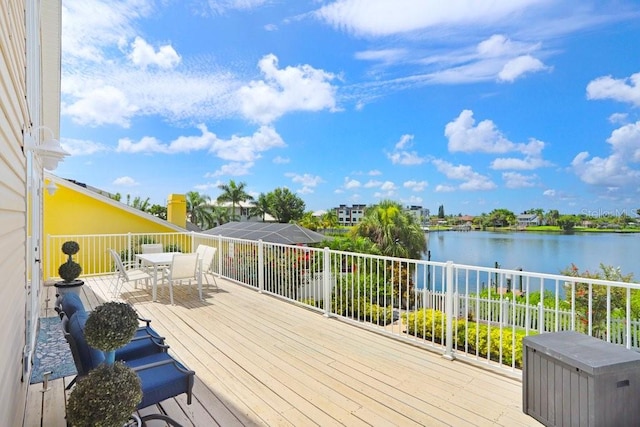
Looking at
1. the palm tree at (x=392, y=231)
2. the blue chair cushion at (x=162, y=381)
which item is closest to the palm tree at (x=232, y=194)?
the palm tree at (x=392, y=231)

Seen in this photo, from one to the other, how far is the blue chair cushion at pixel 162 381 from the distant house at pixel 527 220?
46.5 m

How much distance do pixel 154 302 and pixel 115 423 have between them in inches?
181

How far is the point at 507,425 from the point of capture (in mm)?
2393

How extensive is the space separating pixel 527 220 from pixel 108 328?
48074 mm

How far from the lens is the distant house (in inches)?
1625

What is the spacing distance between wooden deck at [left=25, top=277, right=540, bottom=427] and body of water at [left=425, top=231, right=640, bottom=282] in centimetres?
2297

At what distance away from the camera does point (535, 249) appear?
36.4 meters

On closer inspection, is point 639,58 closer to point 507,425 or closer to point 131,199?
point 507,425

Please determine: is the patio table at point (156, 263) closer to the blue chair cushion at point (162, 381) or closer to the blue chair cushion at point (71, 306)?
the blue chair cushion at point (71, 306)

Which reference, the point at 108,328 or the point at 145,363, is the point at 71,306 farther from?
the point at 108,328

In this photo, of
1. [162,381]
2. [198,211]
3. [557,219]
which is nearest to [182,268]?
[162,381]

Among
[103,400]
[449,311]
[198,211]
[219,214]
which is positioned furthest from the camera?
[219,214]

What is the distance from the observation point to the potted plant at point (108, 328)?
1773 mm

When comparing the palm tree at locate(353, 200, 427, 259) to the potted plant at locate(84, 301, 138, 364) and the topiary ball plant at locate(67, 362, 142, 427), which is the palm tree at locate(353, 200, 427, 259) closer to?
the potted plant at locate(84, 301, 138, 364)
